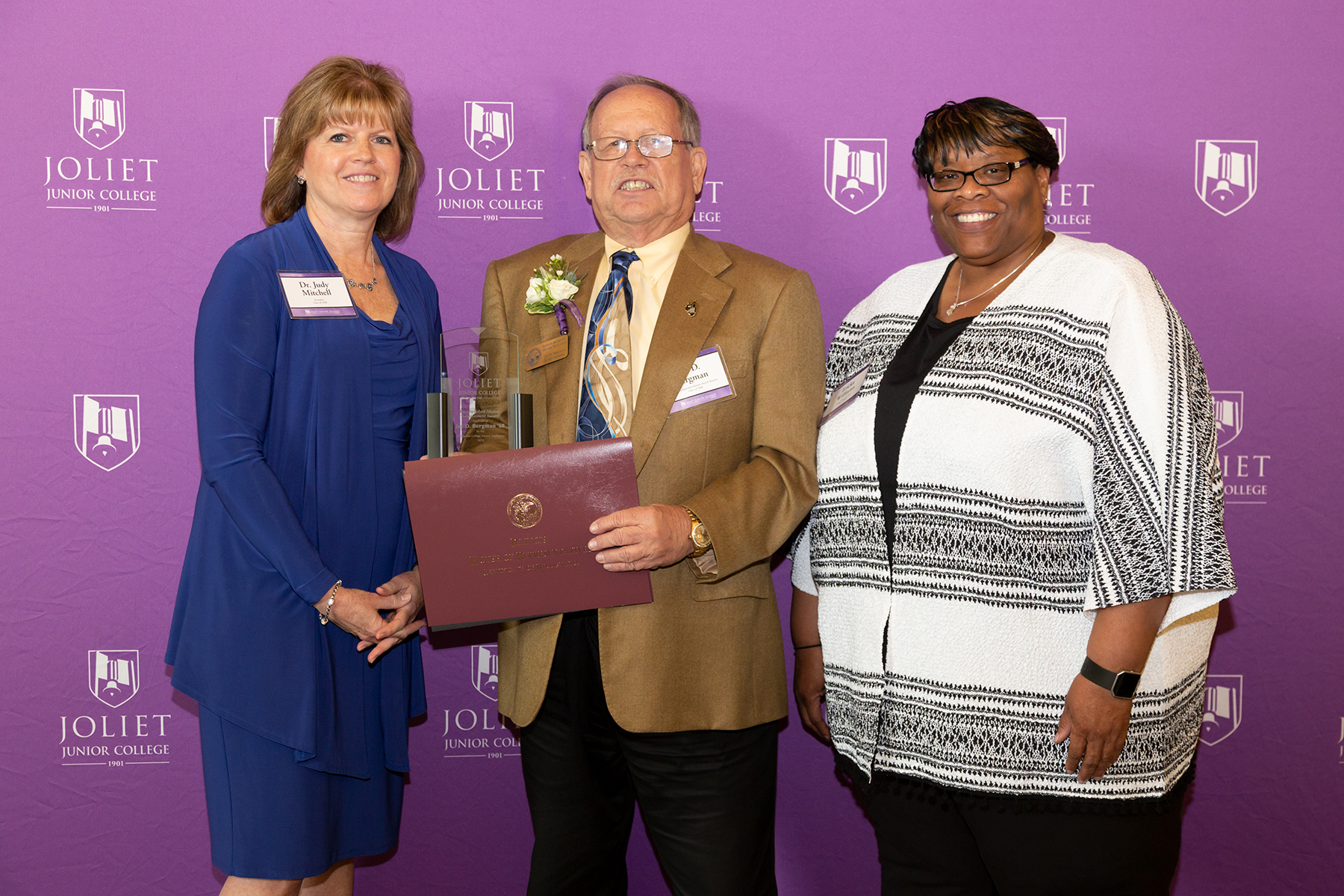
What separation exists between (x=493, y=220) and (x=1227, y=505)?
7.85 feet

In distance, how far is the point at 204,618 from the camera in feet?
Answer: 6.70

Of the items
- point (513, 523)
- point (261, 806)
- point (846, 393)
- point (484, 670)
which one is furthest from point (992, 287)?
point (261, 806)

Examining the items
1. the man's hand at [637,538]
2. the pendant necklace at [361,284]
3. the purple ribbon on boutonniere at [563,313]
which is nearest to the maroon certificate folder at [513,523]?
the man's hand at [637,538]

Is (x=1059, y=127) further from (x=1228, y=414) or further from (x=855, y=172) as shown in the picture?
(x=1228, y=414)

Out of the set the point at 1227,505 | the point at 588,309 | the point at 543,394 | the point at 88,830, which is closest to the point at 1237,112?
the point at 1227,505

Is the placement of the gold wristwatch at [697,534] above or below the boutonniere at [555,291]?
below

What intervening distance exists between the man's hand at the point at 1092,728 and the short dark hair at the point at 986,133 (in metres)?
1.11

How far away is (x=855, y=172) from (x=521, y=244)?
1.02m

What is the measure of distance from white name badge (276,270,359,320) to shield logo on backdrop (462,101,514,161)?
30.3 inches

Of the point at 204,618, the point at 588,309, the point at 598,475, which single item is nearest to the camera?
the point at 598,475

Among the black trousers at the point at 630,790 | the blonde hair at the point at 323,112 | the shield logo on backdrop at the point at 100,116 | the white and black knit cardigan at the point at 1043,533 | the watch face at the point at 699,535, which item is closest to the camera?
the white and black knit cardigan at the point at 1043,533

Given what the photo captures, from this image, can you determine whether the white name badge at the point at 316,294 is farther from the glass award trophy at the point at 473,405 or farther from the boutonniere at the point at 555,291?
the boutonniere at the point at 555,291

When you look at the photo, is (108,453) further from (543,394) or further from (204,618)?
(543,394)

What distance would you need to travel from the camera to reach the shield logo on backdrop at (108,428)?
8.72ft
